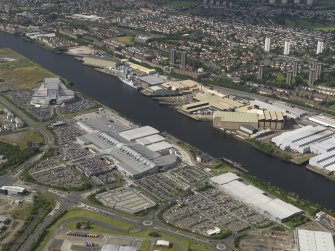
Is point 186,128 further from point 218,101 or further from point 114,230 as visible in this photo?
point 114,230

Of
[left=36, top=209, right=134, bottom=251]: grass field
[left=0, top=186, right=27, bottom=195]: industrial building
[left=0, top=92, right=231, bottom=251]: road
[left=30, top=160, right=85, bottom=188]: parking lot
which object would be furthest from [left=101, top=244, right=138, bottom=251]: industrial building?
[left=0, top=186, right=27, bottom=195]: industrial building

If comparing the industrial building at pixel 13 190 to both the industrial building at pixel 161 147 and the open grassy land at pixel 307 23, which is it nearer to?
the industrial building at pixel 161 147

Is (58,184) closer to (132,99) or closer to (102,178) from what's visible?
(102,178)

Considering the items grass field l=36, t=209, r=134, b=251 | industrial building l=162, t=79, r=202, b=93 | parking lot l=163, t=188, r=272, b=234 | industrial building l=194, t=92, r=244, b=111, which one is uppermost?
industrial building l=162, t=79, r=202, b=93

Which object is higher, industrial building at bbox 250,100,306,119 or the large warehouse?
the large warehouse

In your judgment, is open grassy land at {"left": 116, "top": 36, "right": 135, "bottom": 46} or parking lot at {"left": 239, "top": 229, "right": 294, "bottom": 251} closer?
parking lot at {"left": 239, "top": 229, "right": 294, "bottom": 251}

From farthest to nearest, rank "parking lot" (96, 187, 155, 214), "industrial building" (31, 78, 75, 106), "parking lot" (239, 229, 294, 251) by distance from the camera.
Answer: "industrial building" (31, 78, 75, 106) → "parking lot" (96, 187, 155, 214) → "parking lot" (239, 229, 294, 251)

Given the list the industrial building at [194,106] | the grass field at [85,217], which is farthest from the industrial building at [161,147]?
the grass field at [85,217]

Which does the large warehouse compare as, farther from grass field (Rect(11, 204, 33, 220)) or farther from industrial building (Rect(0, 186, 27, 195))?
grass field (Rect(11, 204, 33, 220))
